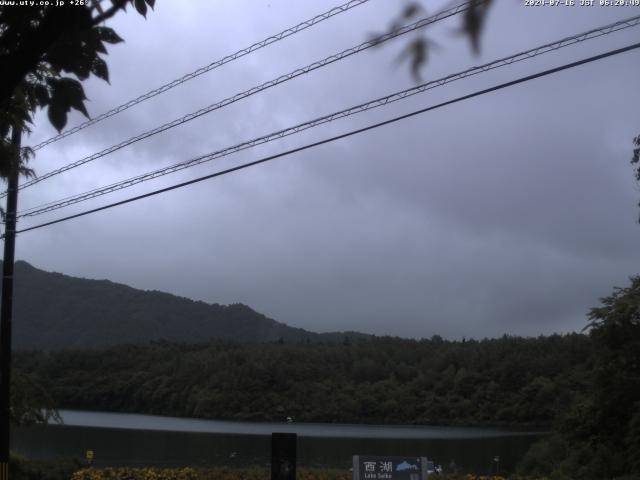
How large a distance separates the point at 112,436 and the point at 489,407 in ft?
88.8

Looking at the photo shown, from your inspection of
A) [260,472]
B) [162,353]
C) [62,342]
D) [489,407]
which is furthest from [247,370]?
[62,342]

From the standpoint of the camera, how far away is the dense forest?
5647 centimetres

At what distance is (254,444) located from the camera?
40.2 meters

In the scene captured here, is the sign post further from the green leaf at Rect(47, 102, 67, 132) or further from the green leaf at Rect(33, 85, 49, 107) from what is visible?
the green leaf at Rect(47, 102, 67, 132)

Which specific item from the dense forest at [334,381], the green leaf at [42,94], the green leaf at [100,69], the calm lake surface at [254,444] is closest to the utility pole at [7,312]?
the calm lake surface at [254,444]

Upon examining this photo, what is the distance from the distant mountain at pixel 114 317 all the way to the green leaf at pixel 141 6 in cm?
11723

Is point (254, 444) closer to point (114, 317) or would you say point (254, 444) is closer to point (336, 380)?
point (336, 380)

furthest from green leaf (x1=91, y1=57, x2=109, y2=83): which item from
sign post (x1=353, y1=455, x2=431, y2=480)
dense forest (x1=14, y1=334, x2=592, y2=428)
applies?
dense forest (x1=14, y1=334, x2=592, y2=428)

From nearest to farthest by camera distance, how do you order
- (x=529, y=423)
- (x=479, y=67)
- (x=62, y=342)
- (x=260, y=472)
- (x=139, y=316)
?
(x=479, y=67), (x=260, y=472), (x=529, y=423), (x=62, y=342), (x=139, y=316)

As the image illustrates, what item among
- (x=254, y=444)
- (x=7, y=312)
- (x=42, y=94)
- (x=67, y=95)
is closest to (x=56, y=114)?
(x=67, y=95)

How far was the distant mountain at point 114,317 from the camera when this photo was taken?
424ft

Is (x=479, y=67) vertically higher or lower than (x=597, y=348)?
higher

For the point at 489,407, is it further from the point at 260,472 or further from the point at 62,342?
the point at 62,342

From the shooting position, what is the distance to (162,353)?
7294 centimetres
